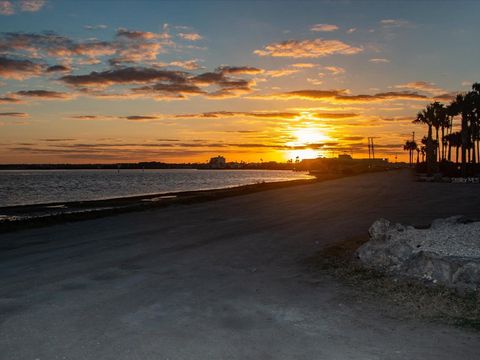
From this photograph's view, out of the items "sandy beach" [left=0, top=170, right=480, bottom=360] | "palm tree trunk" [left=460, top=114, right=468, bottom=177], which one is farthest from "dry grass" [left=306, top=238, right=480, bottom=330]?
"palm tree trunk" [left=460, top=114, right=468, bottom=177]

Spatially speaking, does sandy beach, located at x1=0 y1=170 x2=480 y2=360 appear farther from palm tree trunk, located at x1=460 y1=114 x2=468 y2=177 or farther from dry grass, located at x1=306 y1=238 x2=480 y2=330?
palm tree trunk, located at x1=460 y1=114 x2=468 y2=177

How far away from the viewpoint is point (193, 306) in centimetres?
739

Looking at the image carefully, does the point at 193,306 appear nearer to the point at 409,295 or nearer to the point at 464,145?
the point at 409,295

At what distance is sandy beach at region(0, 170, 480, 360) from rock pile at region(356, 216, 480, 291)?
4.87 feet

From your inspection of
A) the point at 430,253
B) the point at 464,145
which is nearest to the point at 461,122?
the point at 464,145

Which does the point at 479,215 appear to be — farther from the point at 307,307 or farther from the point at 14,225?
the point at 14,225

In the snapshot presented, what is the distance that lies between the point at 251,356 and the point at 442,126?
86.6m

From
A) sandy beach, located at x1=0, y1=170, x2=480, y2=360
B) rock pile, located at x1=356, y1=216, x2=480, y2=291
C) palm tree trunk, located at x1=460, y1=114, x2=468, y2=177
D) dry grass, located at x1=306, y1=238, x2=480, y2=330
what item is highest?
palm tree trunk, located at x1=460, y1=114, x2=468, y2=177

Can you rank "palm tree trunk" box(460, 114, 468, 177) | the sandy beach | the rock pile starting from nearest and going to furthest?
the sandy beach, the rock pile, "palm tree trunk" box(460, 114, 468, 177)

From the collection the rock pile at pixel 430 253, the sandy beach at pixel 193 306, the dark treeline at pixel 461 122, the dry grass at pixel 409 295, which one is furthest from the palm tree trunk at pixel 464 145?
the dry grass at pixel 409 295

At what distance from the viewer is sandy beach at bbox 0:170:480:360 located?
568 cm

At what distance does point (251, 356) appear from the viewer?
5457 millimetres

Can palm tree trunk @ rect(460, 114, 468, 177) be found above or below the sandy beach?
above

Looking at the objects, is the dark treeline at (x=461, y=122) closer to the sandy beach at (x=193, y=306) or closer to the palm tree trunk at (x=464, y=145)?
the palm tree trunk at (x=464, y=145)
